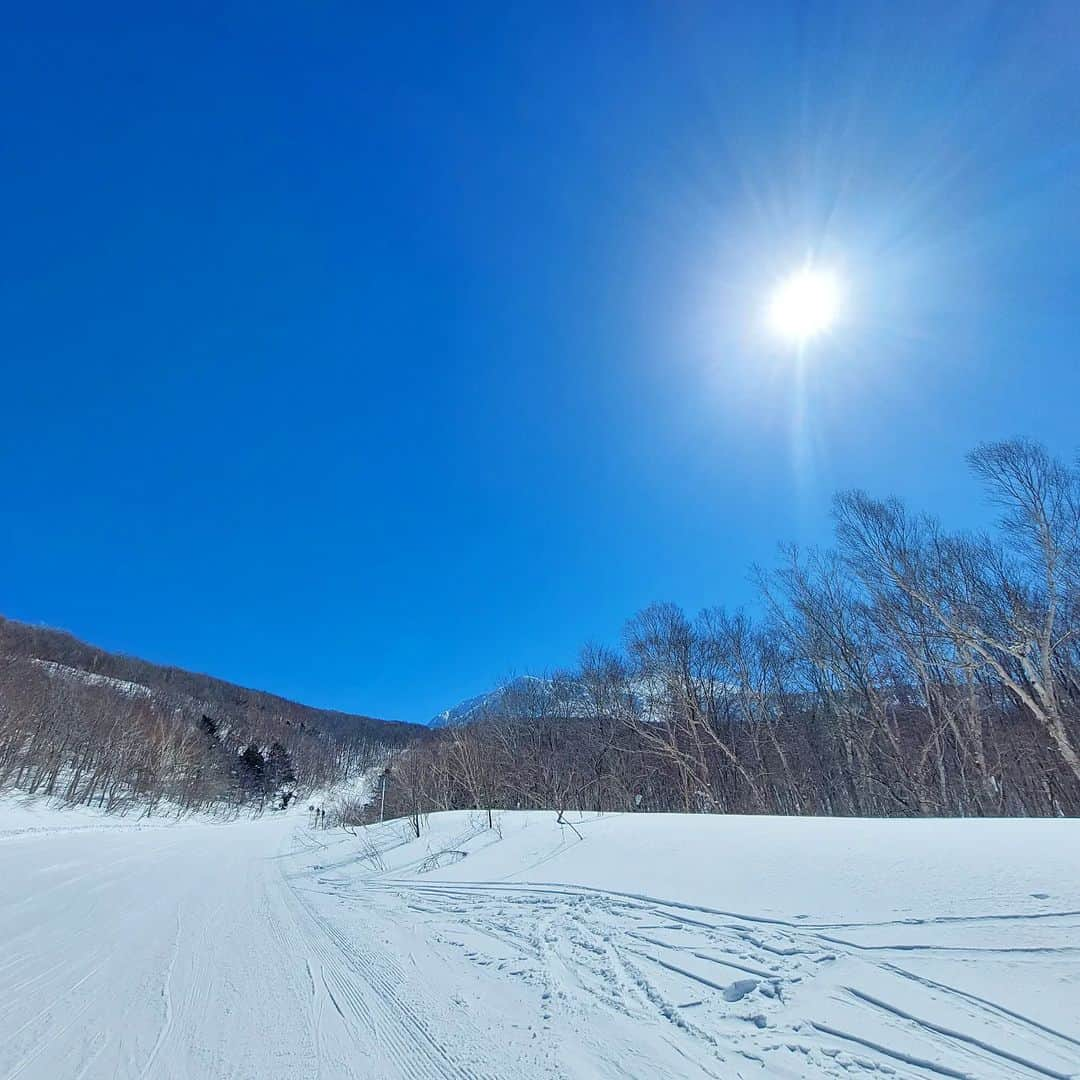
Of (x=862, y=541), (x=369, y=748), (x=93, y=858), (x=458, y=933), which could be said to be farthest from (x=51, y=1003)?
(x=369, y=748)

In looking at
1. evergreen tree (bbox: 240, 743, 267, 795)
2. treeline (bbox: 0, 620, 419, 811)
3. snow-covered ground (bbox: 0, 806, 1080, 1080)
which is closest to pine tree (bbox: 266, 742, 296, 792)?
treeline (bbox: 0, 620, 419, 811)

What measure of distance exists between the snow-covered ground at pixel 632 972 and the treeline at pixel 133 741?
1933 inches

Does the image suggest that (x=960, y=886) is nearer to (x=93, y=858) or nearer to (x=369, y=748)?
(x=93, y=858)

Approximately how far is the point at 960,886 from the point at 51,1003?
673 centimetres

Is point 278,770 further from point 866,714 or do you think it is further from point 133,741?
point 866,714

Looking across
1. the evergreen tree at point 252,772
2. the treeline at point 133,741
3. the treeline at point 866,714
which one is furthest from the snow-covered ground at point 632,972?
the evergreen tree at point 252,772

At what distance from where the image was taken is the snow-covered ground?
Answer: 241cm

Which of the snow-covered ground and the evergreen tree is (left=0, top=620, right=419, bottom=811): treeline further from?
the snow-covered ground

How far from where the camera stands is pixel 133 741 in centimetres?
4962

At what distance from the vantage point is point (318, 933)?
5.60 metres

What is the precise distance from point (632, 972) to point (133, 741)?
211 feet

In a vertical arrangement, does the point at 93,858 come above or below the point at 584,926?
below

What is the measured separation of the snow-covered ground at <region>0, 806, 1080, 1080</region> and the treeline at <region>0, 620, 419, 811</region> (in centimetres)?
4910

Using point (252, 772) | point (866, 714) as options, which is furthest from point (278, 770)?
point (866, 714)
